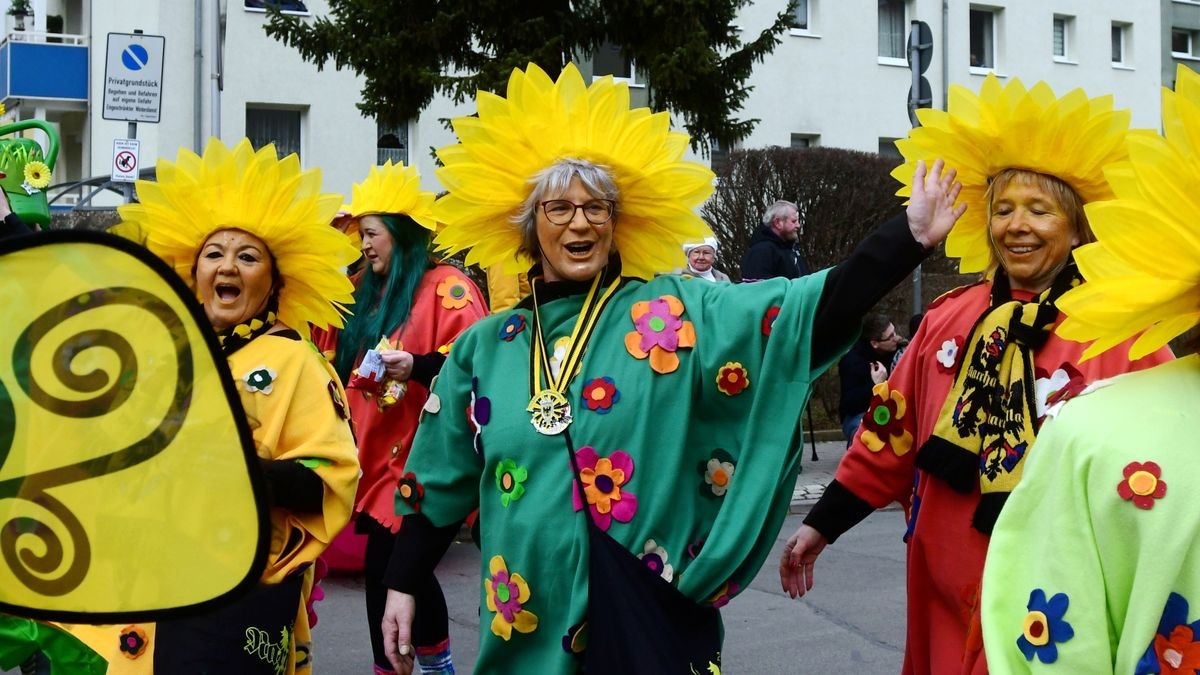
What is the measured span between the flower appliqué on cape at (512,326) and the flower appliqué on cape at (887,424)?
0.97 metres

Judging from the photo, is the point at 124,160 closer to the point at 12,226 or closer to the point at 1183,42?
the point at 12,226

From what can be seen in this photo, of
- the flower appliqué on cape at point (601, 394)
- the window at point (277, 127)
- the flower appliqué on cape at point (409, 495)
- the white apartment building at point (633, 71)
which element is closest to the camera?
the flower appliqué on cape at point (601, 394)

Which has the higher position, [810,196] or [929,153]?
[810,196]

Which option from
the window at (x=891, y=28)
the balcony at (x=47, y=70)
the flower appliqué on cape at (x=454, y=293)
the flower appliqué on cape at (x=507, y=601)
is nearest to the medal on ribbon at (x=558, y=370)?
the flower appliqué on cape at (x=507, y=601)

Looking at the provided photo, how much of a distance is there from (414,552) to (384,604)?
1768mm

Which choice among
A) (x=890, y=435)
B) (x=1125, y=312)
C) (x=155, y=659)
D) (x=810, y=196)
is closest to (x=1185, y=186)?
(x=1125, y=312)

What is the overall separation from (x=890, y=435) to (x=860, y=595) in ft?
13.1

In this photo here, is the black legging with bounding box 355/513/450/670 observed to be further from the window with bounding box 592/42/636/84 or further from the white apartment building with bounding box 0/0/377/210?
the window with bounding box 592/42/636/84

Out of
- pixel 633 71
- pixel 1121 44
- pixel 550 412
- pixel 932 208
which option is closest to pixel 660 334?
pixel 550 412

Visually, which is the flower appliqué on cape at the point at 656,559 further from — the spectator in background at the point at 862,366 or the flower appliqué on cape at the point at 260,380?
the spectator in background at the point at 862,366

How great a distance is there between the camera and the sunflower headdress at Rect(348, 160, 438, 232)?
645 cm

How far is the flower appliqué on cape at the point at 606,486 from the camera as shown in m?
3.36

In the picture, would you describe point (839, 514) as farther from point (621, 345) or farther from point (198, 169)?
point (198, 169)

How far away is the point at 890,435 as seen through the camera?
3.99 meters
